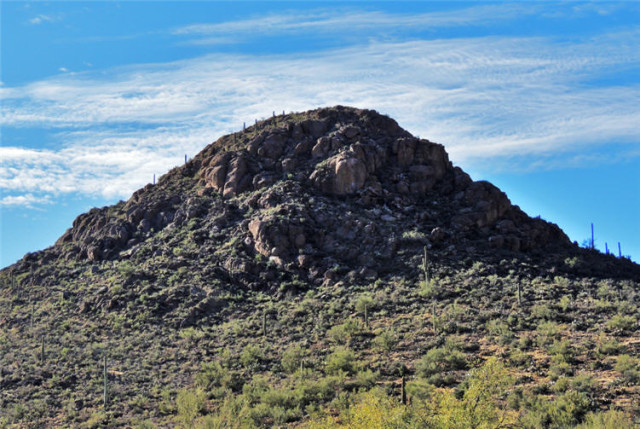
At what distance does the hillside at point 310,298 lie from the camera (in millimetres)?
43438

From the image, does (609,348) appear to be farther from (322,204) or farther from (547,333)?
A: (322,204)

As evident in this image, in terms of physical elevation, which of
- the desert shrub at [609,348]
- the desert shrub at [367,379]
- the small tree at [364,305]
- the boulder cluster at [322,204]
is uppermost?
the boulder cluster at [322,204]

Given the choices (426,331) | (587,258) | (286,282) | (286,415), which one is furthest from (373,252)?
(286,415)

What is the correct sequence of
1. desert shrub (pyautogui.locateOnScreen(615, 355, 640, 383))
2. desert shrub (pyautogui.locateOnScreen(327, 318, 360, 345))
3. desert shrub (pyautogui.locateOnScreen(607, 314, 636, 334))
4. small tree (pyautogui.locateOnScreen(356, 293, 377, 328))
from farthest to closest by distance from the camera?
small tree (pyautogui.locateOnScreen(356, 293, 377, 328))
desert shrub (pyautogui.locateOnScreen(327, 318, 360, 345))
desert shrub (pyautogui.locateOnScreen(607, 314, 636, 334))
desert shrub (pyautogui.locateOnScreen(615, 355, 640, 383))

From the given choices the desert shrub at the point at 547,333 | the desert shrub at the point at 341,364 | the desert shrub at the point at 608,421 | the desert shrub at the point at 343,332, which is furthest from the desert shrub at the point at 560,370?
the desert shrub at the point at 343,332

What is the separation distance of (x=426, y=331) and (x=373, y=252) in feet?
41.1

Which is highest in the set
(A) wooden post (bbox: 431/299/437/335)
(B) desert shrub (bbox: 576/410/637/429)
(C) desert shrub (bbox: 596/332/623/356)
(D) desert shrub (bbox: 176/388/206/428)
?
(A) wooden post (bbox: 431/299/437/335)

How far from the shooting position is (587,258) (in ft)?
207

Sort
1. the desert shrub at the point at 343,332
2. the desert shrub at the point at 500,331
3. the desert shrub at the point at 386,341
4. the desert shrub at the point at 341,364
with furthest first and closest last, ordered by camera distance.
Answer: the desert shrub at the point at 343,332 → the desert shrub at the point at 386,341 → the desert shrub at the point at 500,331 → the desert shrub at the point at 341,364

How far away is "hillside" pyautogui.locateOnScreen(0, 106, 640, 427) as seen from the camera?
43.4m

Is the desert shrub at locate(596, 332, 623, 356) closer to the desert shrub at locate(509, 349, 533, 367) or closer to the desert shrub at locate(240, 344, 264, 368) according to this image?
the desert shrub at locate(509, 349, 533, 367)

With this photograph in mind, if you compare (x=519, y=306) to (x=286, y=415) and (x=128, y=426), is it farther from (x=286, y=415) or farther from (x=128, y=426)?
(x=128, y=426)

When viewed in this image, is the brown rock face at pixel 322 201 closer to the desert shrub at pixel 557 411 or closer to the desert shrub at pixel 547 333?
the desert shrub at pixel 547 333

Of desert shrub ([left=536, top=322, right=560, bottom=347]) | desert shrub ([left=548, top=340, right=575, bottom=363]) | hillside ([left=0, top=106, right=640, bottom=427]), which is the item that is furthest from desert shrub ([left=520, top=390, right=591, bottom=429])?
desert shrub ([left=536, top=322, right=560, bottom=347])
